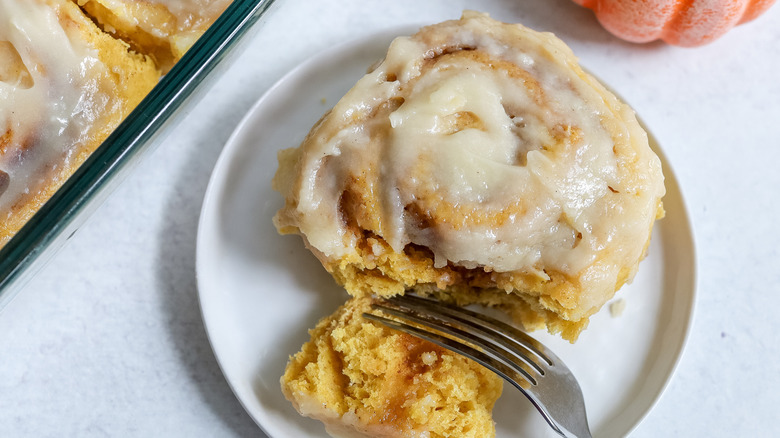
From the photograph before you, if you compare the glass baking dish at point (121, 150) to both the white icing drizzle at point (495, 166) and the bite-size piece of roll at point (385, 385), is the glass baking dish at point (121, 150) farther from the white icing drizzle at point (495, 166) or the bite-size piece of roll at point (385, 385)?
the bite-size piece of roll at point (385, 385)

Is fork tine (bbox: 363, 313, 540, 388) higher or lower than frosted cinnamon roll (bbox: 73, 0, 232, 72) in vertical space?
lower

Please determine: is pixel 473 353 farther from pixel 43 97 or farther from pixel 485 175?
pixel 43 97

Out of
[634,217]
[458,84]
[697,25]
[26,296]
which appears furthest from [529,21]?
[26,296]

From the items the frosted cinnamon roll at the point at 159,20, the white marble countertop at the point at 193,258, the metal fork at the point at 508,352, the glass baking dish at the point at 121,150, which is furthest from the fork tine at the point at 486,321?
the frosted cinnamon roll at the point at 159,20

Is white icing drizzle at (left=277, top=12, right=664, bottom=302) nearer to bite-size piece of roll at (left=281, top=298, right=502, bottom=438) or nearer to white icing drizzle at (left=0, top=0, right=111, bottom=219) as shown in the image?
bite-size piece of roll at (left=281, top=298, right=502, bottom=438)

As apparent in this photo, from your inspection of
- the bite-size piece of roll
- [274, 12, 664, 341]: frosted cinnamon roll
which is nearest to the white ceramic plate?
the bite-size piece of roll

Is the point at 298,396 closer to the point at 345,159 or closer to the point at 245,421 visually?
the point at 245,421
